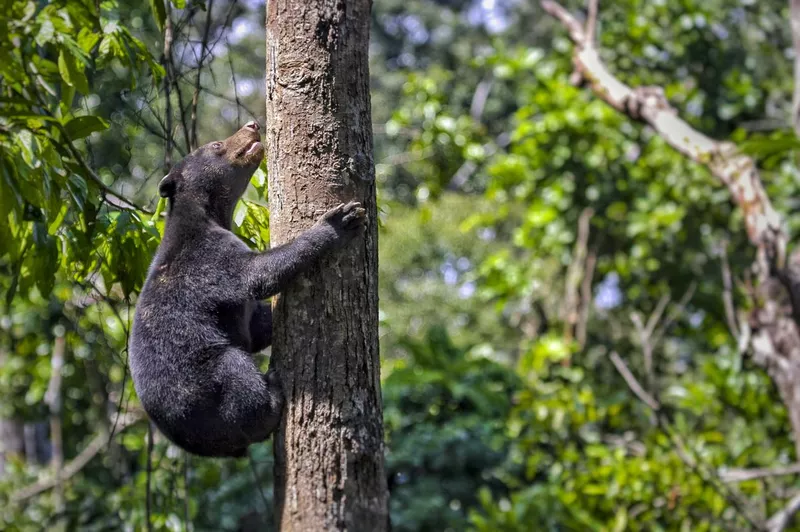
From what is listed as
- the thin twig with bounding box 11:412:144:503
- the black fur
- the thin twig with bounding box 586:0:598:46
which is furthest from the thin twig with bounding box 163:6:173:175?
the thin twig with bounding box 11:412:144:503

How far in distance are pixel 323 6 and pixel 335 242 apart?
2.33ft

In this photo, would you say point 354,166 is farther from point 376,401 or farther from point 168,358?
point 168,358

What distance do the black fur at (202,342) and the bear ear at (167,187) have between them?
16 centimetres

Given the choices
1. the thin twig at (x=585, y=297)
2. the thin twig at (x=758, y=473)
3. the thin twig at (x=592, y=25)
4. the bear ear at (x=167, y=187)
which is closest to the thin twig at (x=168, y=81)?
the bear ear at (x=167, y=187)

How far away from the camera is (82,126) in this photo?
9.69 ft

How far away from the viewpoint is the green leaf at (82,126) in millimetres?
2943

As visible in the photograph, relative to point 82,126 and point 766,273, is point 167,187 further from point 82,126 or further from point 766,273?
point 766,273

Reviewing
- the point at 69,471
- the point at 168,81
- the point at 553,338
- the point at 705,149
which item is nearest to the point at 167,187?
the point at 168,81

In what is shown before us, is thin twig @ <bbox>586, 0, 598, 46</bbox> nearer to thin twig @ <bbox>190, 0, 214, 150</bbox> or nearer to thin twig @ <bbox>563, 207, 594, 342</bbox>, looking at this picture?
thin twig @ <bbox>563, 207, 594, 342</bbox>

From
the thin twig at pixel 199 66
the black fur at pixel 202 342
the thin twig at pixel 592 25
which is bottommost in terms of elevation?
the black fur at pixel 202 342

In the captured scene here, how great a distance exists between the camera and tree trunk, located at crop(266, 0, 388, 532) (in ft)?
Answer: 8.28

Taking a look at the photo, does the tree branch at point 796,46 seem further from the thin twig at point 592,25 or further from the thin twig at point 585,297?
the thin twig at point 585,297

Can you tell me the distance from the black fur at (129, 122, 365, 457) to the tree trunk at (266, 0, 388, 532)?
7.3 inches

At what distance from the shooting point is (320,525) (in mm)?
2479
